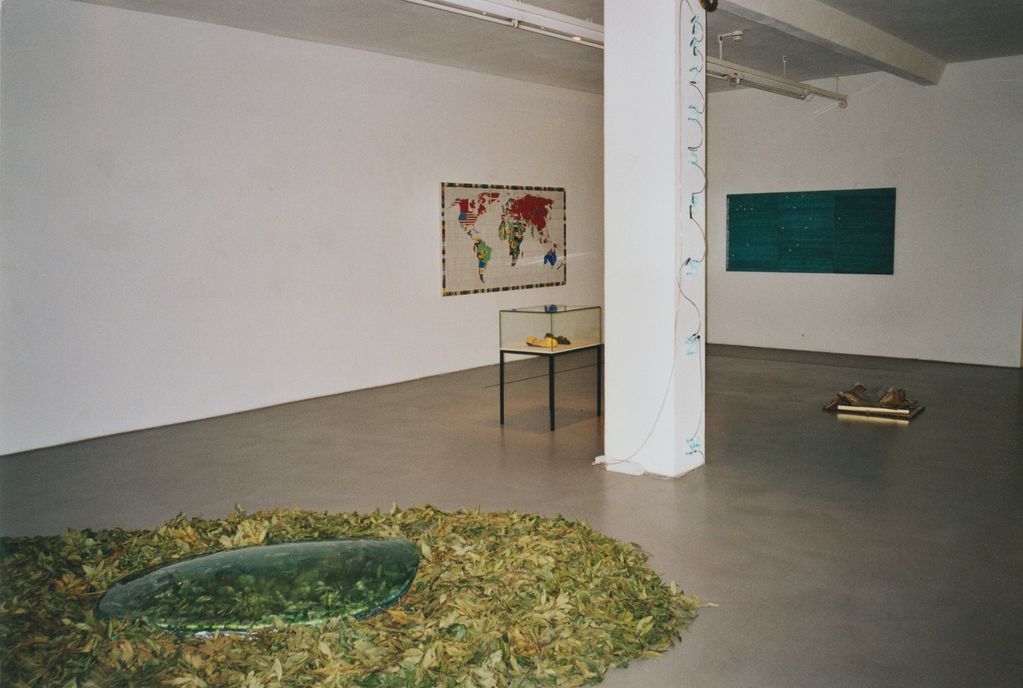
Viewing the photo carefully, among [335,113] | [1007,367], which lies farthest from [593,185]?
[1007,367]

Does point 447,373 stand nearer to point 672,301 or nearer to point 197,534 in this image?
point 672,301

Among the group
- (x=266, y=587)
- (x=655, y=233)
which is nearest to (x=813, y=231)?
(x=655, y=233)

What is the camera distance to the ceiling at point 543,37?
278 inches

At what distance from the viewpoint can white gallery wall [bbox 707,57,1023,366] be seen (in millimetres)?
9742

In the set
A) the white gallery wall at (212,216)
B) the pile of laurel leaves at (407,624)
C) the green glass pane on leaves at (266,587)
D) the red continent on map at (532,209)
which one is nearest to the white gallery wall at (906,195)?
the red continent on map at (532,209)

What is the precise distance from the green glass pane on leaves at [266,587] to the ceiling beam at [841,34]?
4.48 metres

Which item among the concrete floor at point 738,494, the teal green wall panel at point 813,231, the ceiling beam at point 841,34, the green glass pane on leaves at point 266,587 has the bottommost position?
the concrete floor at point 738,494

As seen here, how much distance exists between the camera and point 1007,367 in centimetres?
979

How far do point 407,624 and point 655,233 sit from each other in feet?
9.80

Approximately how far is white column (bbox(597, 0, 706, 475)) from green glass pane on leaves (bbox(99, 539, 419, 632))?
215 centimetres

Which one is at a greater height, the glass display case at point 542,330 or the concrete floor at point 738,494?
the glass display case at point 542,330

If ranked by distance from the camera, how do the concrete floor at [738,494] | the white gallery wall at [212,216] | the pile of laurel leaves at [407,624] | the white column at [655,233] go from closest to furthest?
1. the pile of laurel leaves at [407,624]
2. the concrete floor at [738,494]
3. the white column at [655,233]
4. the white gallery wall at [212,216]

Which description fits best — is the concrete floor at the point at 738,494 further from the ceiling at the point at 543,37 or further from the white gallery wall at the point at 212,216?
the ceiling at the point at 543,37

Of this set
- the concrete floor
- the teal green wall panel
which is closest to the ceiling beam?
the teal green wall panel
